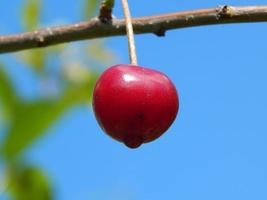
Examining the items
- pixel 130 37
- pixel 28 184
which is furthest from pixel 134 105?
pixel 28 184

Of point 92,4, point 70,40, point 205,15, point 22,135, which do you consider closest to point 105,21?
point 70,40

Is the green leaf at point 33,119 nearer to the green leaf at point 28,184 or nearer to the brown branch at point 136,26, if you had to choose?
the green leaf at point 28,184

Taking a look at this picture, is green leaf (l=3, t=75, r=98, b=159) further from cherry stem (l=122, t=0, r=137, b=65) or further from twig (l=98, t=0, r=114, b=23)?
twig (l=98, t=0, r=114, b=23)

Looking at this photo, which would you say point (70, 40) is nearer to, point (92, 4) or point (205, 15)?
point (205, 15)

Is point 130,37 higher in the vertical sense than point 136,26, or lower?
Result: lower

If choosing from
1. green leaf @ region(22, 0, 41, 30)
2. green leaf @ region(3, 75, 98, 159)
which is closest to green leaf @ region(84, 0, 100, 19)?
green leaf @ region(22, 0, 41, 30)

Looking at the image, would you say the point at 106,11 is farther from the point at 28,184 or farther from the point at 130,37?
the point at 28,184
